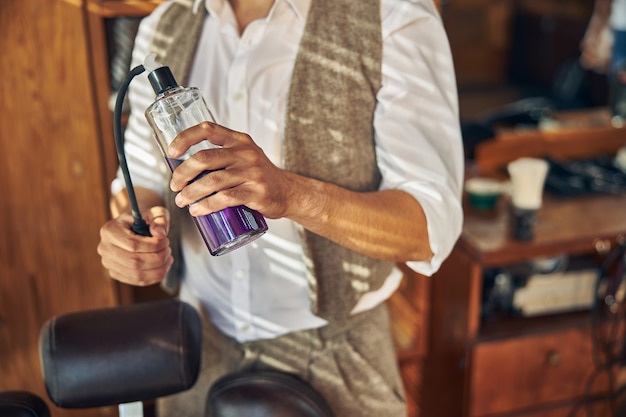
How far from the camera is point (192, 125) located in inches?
35.6

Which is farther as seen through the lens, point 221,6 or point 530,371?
point 530,371

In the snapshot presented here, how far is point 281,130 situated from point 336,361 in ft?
1.42

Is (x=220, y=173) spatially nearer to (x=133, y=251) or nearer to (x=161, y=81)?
(x=161, y=81)

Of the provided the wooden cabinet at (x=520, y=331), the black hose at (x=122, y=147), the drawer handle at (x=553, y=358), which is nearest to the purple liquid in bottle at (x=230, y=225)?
the black hose at (x=122, y=147)

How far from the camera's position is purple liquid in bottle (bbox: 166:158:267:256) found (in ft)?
2.92

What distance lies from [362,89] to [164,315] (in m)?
0.49

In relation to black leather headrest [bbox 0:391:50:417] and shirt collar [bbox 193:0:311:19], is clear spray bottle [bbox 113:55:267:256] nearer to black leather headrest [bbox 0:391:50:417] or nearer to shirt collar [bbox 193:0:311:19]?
shirt collar [bbox 193:0:311:19]

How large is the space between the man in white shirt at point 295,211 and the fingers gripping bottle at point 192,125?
30 millimetres

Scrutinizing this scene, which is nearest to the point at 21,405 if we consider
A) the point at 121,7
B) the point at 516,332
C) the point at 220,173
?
the point at 220,173

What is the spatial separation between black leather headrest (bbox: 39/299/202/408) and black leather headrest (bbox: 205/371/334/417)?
61mm

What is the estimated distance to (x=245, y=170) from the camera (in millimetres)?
849

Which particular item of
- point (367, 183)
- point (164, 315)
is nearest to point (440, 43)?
point (367, 183)

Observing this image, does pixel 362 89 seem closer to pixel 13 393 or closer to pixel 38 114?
pixel 13 393

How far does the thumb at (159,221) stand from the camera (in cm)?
110
